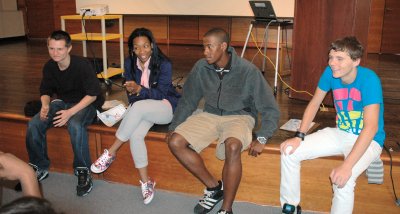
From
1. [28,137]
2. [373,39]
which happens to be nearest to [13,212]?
[28,137]

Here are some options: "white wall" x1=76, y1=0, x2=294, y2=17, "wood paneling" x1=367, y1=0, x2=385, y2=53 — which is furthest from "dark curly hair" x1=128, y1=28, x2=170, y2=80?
"wood paneling" x1=367, y1=0, x2=385, y2=53

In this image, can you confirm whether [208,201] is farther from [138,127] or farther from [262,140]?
[138,127]

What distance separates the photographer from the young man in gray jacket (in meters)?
2.13

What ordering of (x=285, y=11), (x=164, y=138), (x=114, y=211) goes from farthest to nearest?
(x=285, y=11) < (x=164, y=138) < (x=114, y=211)

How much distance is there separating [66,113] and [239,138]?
1060mm

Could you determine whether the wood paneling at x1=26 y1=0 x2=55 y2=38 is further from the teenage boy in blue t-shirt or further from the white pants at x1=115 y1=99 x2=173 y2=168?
the teenage boy in blue t-shirt

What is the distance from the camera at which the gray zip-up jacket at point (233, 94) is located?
7.34 feet

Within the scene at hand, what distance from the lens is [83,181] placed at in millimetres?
2447

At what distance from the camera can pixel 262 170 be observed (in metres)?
2.31

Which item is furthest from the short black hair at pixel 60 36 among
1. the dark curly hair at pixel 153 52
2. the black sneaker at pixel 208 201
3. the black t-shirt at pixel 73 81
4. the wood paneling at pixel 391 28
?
the wood paneling at pixel 391 28

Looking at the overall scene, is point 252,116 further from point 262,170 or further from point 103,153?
point 103,153

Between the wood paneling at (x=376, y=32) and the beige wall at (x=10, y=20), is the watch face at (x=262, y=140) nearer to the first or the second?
the wood paneling at (x=376, y=32)

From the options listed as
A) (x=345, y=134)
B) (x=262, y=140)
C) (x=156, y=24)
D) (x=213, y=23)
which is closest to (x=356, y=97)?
(x=345, y=134)

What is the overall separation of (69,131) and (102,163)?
294 mm
